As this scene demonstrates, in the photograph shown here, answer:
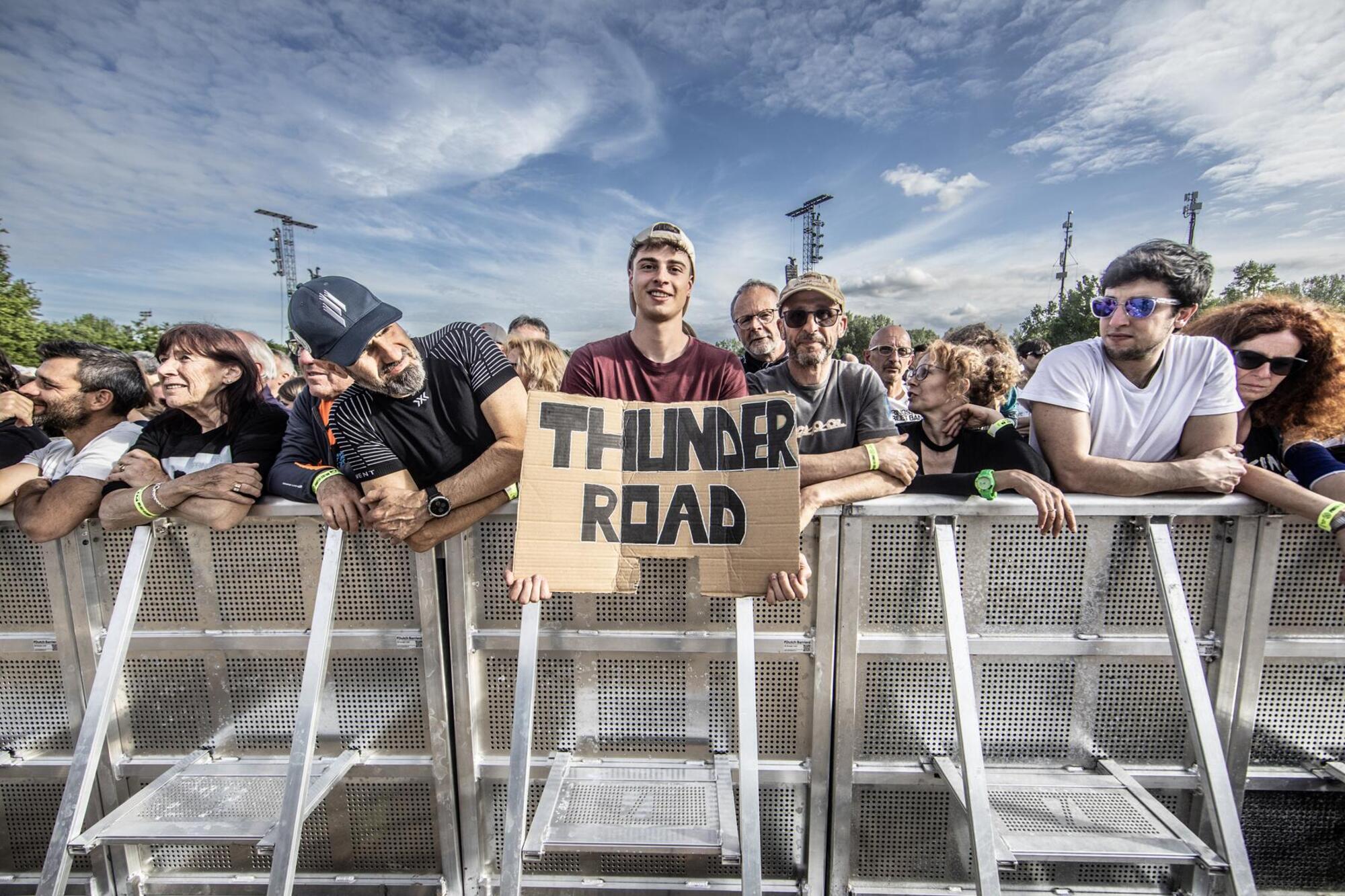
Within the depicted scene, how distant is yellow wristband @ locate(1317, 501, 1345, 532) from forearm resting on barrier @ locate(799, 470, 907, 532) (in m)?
1.50

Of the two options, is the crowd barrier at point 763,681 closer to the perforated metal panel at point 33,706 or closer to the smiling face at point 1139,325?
the perforated metal panel at point 33,706

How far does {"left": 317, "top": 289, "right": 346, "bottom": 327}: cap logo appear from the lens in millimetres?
2129

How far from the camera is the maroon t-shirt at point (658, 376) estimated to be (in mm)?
2559

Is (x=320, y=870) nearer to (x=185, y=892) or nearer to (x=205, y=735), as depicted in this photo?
(x=185, y=892)

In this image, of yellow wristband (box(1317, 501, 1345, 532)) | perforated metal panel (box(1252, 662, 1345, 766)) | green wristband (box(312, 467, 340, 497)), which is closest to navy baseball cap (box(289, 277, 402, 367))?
green wristband (box(312, 467, 340, 497))

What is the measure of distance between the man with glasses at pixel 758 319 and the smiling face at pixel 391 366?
2217 millimetres

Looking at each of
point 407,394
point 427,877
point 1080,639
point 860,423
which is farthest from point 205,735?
point 1080,639

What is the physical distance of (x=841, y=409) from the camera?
8.87 ft

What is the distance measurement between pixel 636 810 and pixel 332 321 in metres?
2.10

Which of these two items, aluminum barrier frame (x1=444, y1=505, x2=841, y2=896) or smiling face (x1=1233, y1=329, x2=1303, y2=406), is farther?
smiling face (x1=1233, y1=329, x2=1303, y2=406)

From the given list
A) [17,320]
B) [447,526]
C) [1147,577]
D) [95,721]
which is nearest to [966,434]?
[1147,577]

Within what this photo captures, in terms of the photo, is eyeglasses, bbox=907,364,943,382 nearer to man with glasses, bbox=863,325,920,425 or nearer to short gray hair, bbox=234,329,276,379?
man with glasses, bbox=863,325,920,425

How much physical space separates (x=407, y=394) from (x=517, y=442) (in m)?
0.47

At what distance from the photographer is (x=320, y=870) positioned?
8.91 ft
